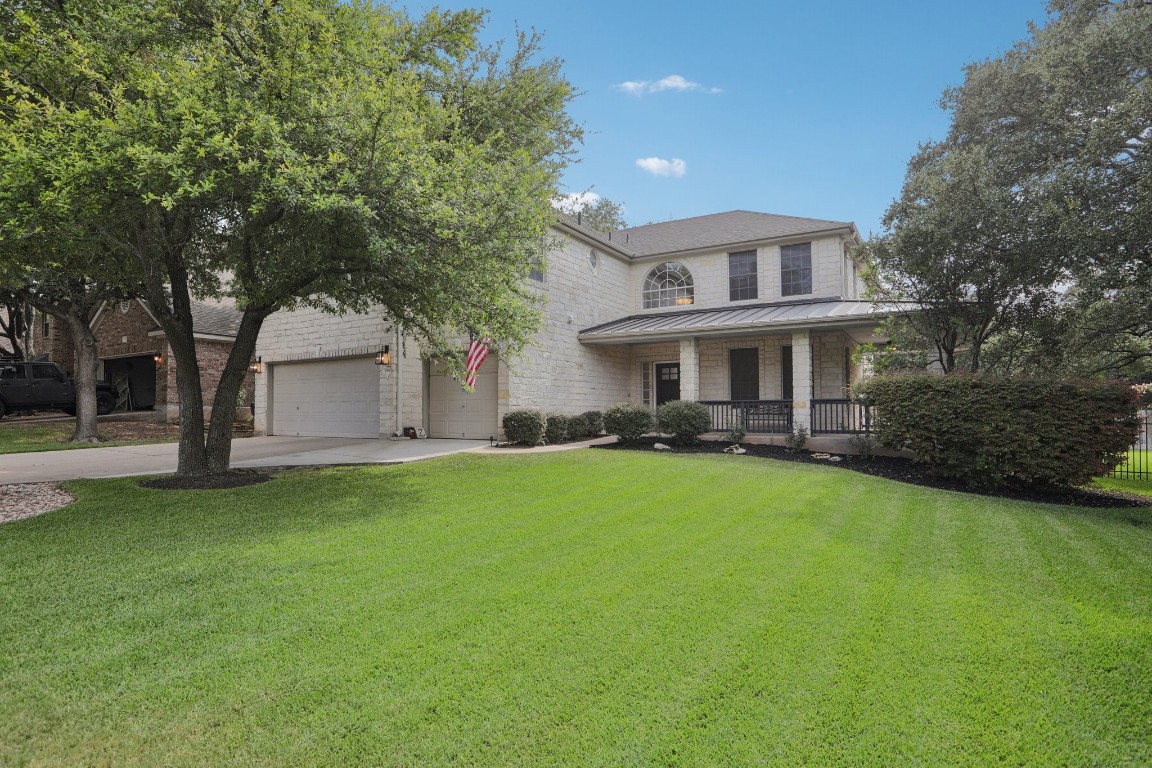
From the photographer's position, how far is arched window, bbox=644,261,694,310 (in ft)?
59.5

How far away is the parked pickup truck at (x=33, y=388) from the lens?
18016mm

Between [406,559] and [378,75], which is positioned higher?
[378,75]

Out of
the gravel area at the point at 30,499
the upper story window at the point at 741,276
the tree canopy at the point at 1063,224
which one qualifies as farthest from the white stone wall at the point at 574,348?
the gravel area at the point at 30,499

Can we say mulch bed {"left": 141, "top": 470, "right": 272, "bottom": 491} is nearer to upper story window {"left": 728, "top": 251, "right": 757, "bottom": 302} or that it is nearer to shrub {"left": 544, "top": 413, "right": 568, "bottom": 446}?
shrub {"left": 544, "top": 413, "right": 568, "bottom": 446}

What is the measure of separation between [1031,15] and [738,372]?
13.7m

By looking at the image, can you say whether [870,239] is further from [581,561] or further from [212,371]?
[212,371]

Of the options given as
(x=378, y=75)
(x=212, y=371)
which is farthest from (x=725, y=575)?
(x=212, y=371)

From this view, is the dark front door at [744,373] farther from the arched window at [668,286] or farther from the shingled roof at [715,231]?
the shingled roof at [715,231]

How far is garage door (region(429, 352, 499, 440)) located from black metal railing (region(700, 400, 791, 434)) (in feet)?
17.8

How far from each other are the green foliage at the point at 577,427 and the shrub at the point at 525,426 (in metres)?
1.23

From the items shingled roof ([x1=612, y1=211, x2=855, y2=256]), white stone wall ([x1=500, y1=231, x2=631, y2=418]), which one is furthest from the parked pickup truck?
shingled roof ([x1=612, y1=211, x2=855, y2=256])

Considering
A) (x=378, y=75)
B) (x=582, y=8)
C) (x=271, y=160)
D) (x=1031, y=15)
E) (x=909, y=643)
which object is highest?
(x=1031, y=15)

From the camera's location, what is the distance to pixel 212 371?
1844cm

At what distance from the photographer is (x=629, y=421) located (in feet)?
43.5
